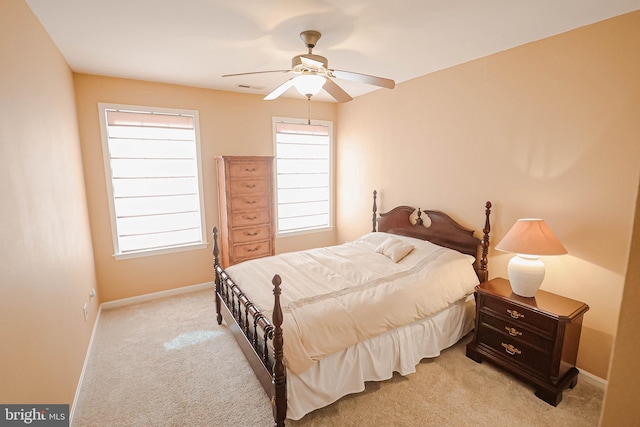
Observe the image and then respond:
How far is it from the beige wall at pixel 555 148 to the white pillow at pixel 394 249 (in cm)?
69

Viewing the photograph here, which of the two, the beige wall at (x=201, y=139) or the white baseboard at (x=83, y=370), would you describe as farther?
the beige wall at (x=201, y=139)

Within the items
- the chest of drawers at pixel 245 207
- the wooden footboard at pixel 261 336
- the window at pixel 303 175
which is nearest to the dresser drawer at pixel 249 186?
the chest of drawers at pixel 245 207

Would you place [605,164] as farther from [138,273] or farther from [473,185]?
[138,273]

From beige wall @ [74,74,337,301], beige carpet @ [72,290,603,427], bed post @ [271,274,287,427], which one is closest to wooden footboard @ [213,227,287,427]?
bed post @ [271,274,287,427]

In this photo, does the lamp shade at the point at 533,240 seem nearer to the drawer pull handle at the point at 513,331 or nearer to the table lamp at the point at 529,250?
the table lamp at the point at 529,250

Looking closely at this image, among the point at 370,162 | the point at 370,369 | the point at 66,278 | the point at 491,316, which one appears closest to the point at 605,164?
the point at 491,316

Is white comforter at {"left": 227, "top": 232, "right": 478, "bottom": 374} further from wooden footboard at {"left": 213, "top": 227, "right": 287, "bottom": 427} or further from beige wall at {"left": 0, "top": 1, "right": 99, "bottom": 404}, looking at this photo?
beige wall at {"left": 0, "top": 1, "right": 99, "bottom": 404}

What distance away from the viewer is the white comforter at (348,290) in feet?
6.70

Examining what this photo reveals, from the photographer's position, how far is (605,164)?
7.38ft

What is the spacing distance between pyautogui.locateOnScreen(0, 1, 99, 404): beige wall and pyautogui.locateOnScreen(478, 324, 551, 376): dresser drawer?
3120 millimetres

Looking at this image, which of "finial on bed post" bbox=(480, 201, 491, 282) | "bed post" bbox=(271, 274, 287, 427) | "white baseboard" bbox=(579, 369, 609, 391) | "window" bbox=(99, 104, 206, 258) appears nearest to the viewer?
"bed post" bbox=(271, 274, 287, 427)

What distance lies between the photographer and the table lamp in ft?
7.53

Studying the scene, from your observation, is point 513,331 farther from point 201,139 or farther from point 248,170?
point 201,139

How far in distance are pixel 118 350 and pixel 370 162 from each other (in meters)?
3.81
